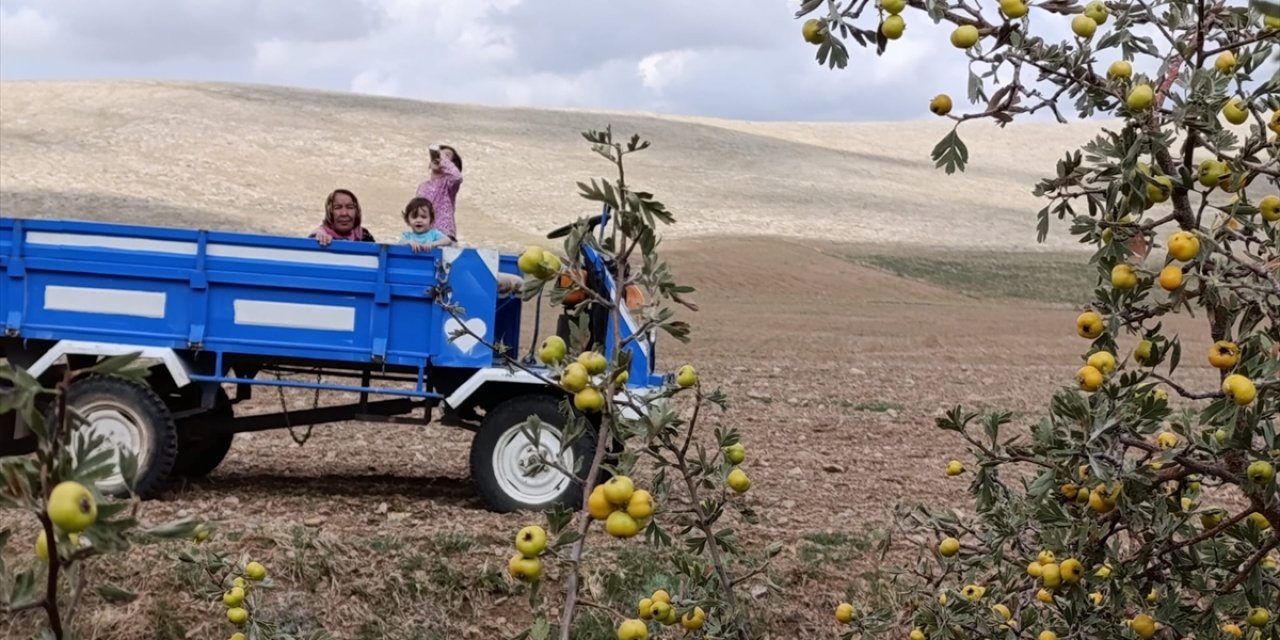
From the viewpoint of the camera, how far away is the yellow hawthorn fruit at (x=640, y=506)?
76.6 inches

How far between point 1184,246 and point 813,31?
30.5 inches

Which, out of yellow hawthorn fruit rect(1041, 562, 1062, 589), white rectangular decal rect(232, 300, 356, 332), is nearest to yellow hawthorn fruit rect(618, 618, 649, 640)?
yellow hawthorn fruit rect(1041, 562, 1062, 589)

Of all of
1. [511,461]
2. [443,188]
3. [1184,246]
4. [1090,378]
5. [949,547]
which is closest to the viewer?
[1184,246]

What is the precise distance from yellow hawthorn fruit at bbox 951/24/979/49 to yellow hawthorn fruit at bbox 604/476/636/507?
1088 millimetres

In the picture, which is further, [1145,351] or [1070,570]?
[1070,570]

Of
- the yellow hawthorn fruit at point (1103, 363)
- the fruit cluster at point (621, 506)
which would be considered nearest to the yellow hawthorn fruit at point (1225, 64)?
the yellow hawthorn fruit at point (1103, 363)

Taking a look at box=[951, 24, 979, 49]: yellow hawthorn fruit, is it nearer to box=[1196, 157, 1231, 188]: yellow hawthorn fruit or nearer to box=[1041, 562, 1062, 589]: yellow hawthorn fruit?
box=[1196, 157, 1231, 188]: yellow hawthorn fruit

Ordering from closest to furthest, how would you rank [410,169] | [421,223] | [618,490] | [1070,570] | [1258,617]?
1. [618,490]
2. [1070,570]
3. [1258,617]
4. [421,223]
5. [410,169]

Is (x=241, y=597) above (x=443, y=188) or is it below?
below

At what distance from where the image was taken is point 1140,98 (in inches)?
88.1

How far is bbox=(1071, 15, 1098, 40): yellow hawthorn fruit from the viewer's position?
2.43m

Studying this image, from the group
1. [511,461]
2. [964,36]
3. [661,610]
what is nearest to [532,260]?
[661,610]

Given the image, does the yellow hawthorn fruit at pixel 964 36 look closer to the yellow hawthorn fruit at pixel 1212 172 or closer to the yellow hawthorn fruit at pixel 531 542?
the yellow hawthorn fruit at pixel 1212 172

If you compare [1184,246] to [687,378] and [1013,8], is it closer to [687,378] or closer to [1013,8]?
[1013,8]
